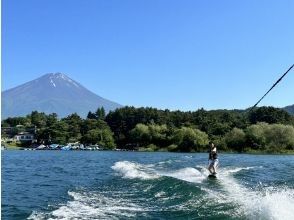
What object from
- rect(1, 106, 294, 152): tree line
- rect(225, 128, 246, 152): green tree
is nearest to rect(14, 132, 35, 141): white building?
rect(1, 106, 294, 152): tree line

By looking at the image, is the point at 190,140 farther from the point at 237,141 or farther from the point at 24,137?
the point at 24,137

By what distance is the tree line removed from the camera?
96.1 m

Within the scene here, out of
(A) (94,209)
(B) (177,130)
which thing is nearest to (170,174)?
(A) (94,209)

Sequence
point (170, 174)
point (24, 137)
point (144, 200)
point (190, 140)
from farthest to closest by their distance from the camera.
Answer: point (24, 137) → point (190, 140) → point (170, 174) → point (144, 200)

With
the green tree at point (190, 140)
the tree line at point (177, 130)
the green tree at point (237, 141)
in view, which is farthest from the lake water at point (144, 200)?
the green tree at point (190, 140)

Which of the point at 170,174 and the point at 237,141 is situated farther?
the point at 237,141

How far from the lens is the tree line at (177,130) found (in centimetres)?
9606

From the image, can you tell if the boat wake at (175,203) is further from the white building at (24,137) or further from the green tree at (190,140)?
the white building at (24,137)

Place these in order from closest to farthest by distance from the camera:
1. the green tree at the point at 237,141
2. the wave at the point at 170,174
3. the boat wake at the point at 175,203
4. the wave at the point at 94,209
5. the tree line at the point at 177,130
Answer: the boat wake at the point at 175,203, the wave at the point at 94,209, the wave at the point at 170,174, the tree line at the point at 177,130, the green tree at the point at 237,141

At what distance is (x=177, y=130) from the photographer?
118188mm

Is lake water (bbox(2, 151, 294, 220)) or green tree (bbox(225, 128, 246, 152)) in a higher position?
green tree (bbox(225, 128, 246, 152))

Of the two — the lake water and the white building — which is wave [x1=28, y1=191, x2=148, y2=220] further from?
the white building

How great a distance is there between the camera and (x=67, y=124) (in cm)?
15825

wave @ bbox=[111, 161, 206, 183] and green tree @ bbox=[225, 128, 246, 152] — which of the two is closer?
wave @ bbox=[111, 161, 206, 183]
